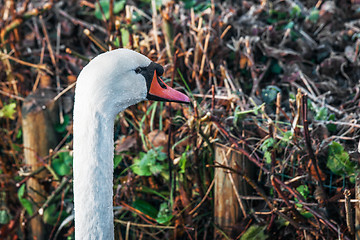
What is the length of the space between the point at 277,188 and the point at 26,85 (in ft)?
7.02

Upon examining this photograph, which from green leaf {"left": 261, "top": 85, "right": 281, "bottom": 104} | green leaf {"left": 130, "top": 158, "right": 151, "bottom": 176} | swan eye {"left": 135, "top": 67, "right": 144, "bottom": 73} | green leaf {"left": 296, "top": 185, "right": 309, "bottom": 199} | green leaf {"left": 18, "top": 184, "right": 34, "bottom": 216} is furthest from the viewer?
green leaf {"left": 18, "top": 184, "right": 34, "bottom": 216}

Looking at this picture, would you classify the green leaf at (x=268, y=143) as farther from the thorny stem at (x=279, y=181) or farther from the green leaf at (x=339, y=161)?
the green leaf at (x=339, y=161)

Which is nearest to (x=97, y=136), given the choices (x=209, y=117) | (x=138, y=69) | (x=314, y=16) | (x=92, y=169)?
(x=92, y=169)

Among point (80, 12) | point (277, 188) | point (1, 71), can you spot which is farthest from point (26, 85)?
point (277, 188)

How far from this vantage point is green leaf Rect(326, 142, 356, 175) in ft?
7.28

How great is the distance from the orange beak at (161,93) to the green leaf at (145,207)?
1.04 m

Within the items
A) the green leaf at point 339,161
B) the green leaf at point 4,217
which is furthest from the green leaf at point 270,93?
the green leaf at point 4,217

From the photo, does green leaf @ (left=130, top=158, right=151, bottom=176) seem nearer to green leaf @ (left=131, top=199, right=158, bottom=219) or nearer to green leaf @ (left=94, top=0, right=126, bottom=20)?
green leaf @ (left=131, top=199, right=158, bottom=219)

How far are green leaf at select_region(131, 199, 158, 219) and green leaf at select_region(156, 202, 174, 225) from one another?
81 mm

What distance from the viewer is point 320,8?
12.2 ft

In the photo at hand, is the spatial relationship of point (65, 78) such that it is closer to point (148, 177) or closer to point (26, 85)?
point (26, 85)

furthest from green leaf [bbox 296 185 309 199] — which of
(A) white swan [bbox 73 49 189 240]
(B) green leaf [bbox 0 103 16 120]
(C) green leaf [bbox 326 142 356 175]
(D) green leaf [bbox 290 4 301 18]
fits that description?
(B) green leaf [bbox 0 103 16 120]

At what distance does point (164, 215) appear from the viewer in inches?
100

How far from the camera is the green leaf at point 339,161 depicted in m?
2.22
